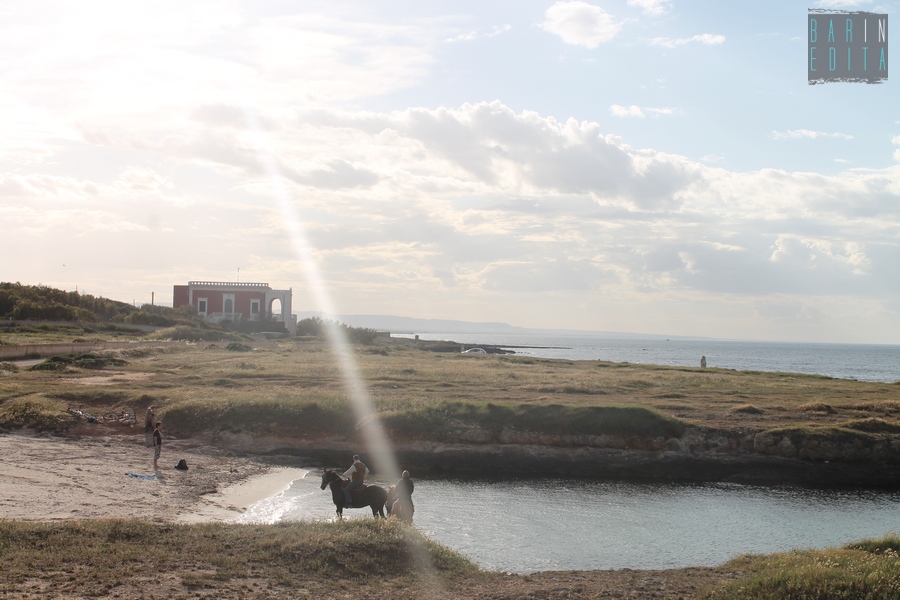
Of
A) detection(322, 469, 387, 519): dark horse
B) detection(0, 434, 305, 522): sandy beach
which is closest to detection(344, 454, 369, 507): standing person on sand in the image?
detection(322, 469, 387, 519): dark horse

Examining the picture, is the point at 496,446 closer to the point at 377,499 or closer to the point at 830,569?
the point at 377,499

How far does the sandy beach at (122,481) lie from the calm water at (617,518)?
1.53 metres

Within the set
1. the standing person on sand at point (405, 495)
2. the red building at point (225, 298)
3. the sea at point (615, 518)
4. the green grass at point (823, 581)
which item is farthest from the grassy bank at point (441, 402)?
the red building at point (225, 298)

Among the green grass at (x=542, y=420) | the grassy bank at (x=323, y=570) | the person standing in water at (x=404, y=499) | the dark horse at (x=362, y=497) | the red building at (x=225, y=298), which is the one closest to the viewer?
the grassy bank at (x=323, y=570)

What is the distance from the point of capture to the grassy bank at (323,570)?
12.0m

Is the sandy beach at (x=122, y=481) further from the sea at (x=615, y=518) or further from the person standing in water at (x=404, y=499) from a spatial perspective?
the person standing in water at (x=404, y=499)

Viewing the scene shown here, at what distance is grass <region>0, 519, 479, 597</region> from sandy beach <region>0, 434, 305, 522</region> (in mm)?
3525

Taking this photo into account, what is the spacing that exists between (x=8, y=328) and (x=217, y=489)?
7891 cm

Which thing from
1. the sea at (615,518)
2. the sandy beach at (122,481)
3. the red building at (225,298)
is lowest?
the sea at (615,518)

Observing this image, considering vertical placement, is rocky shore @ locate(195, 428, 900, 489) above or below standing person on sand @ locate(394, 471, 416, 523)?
below

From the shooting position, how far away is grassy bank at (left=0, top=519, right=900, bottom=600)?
12.0m

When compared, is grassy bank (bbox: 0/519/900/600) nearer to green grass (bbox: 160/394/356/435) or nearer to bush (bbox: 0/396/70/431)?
green grass (bbox: 160/394/356/435)

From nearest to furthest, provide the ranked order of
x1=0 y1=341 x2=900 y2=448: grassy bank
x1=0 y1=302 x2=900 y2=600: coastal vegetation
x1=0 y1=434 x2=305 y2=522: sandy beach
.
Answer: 1. x1=0 y1=302 x2=900 y2=600: coastal vegetation
2. x1=0 y1=434 x2=305 y2=522: sandy beach
3. x1=0 y1=341 x2=900 y2=448: grassy bank

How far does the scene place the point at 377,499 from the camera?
62.7ft
